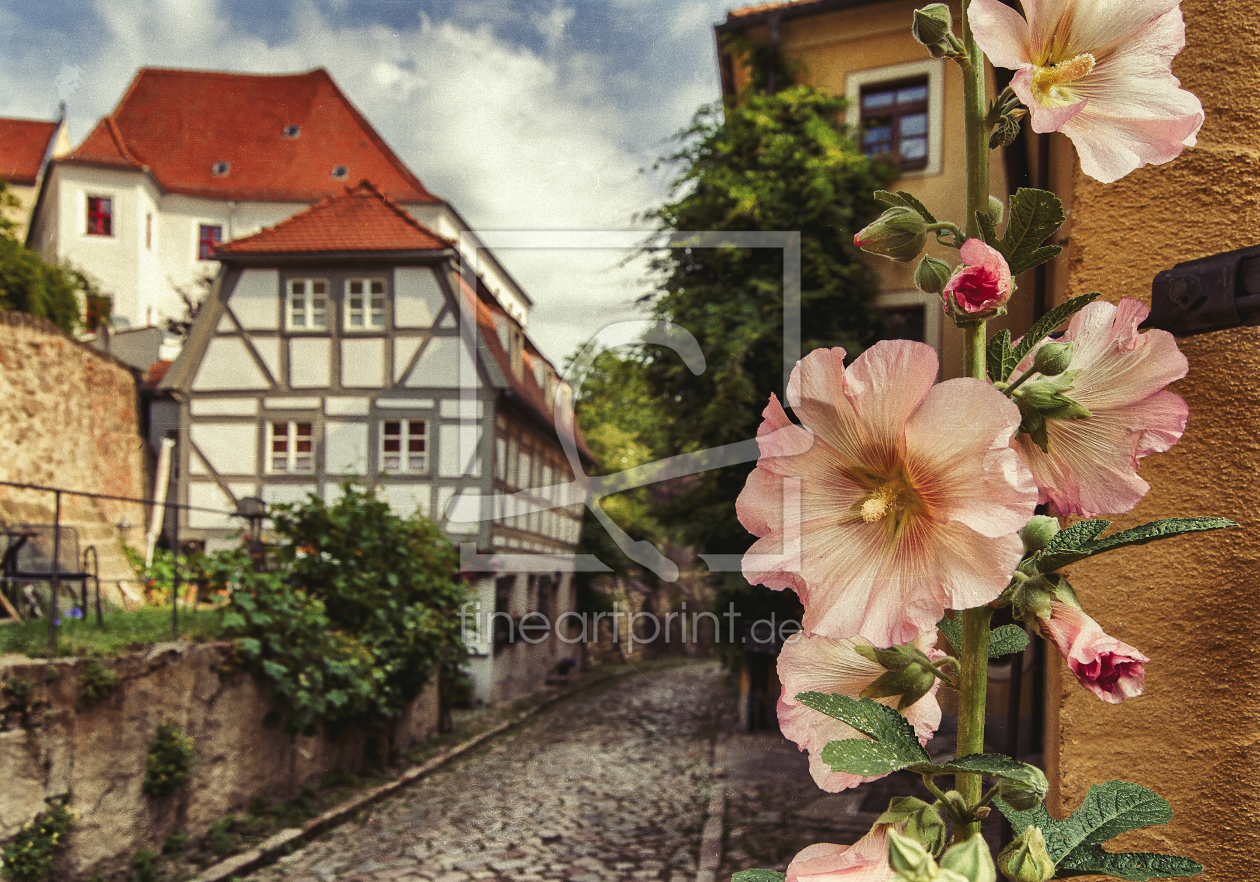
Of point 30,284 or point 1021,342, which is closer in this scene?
point 1021,342

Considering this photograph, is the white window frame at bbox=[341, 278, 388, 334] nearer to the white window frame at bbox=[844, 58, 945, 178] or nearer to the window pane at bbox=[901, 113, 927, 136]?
the white window frame at bbox=[844, 58, 945, 178]

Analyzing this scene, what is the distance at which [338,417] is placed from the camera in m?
15.5

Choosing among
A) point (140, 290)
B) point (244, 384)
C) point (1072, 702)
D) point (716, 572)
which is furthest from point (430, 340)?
point (140, 290)

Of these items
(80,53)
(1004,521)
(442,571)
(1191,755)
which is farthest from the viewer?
(80,53)

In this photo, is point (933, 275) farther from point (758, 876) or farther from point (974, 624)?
point (758, 876)

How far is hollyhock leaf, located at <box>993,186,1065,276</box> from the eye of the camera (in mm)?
727

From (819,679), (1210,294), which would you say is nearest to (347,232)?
(1210,294)

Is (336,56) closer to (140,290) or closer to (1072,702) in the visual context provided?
(140,290)

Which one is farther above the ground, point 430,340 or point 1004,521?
point 430,340

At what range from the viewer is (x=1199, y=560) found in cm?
134

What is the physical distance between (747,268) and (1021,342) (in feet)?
31.7

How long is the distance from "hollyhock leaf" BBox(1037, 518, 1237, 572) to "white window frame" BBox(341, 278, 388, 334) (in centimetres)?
1546

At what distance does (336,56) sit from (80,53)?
978cm

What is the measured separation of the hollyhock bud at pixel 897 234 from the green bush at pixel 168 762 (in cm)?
614
